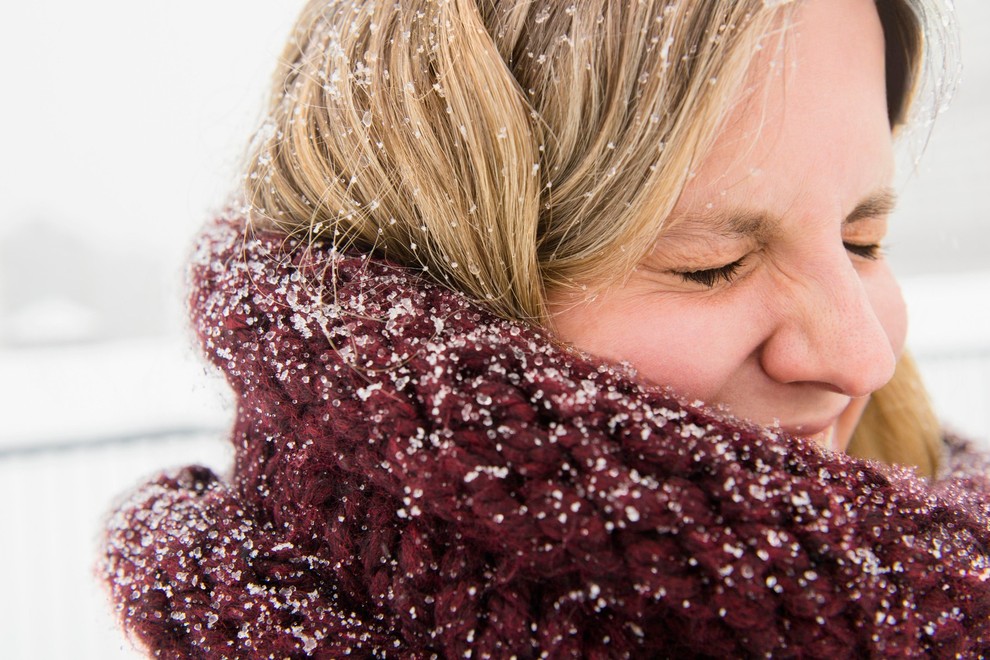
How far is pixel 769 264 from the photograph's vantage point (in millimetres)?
583

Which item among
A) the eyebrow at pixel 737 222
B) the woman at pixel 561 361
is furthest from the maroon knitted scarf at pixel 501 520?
the eyebrow at pixel 737 222

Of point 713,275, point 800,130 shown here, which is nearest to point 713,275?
point 713,275

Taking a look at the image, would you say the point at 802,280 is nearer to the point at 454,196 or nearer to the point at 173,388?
the point at 454,196

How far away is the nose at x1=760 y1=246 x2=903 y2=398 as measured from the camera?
575 millimetres

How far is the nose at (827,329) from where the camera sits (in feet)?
1.89

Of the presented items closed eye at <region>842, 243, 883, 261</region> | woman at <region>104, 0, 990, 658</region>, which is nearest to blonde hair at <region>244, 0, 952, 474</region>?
woman at <region>104, 0, 990, 658</region>

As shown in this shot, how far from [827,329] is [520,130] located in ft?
0.94

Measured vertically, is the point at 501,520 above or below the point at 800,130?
below

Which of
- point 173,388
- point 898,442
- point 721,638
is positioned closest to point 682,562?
point 721,638

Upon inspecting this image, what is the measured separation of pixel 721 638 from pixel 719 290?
0.85ft

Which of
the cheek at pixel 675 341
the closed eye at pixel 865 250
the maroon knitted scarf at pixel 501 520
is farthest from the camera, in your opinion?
the closed eye at pixel 865 250

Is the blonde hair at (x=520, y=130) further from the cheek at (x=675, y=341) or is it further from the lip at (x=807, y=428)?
the lip at (x=807, y=428)

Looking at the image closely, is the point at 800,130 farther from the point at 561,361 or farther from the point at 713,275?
the point at 561,361

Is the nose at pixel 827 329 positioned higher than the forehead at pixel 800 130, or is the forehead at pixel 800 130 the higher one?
the forehead at pixel 800 130
